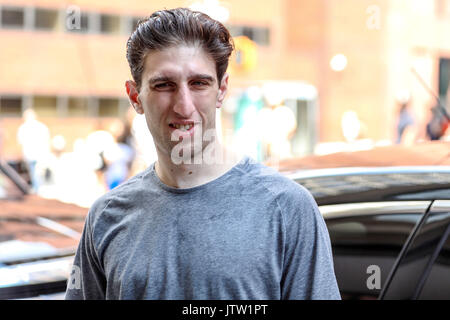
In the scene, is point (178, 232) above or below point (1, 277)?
above

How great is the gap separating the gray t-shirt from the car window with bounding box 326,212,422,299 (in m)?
0.70

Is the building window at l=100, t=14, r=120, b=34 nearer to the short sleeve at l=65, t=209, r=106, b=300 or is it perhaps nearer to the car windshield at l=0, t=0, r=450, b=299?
the car windshield at l=0, t=0, r=450, b=299

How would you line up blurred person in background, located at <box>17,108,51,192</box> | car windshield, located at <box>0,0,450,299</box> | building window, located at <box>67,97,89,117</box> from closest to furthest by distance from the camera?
car windshield, located at <box>0,0,450,299</box> → blurred person in background, located at <box>17,108,51,192</box> → building window, located at <box>67,97,89,117</box>

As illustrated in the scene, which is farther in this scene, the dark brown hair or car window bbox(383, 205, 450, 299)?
car window bbox(383, 205, 450, 299)

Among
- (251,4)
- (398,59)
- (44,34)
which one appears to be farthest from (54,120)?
(398,59)

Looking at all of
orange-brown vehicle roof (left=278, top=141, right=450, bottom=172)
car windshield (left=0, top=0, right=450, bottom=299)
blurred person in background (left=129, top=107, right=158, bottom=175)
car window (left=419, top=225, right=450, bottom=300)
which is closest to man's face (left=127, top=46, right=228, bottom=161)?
car window (left=419, top=225, right=450, bottom=300)

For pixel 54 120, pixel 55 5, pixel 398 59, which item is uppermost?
pixel 55 5

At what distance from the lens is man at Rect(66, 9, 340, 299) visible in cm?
162

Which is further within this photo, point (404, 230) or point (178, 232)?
point (404, 230)

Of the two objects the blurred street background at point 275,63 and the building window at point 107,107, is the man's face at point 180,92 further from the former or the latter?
the building window at point 107,107

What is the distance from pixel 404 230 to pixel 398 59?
35429 millimetres

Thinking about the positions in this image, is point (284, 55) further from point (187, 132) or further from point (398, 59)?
point (187, 132)

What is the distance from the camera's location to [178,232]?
1668mm
